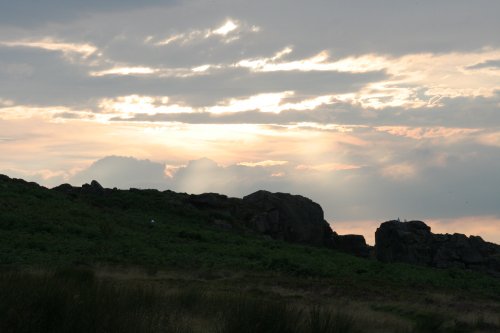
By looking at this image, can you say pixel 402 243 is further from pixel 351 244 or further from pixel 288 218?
pixel 288 218

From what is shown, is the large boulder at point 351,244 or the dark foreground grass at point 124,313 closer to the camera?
the dark foreground grass at point 124,313

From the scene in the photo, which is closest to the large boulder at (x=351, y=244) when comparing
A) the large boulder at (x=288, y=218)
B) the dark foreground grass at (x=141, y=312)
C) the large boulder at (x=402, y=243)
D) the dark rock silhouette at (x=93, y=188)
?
the large boulder at (x=288, y=218)

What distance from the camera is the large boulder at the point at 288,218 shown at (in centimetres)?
5750

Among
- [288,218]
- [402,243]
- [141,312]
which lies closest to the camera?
[141,312]

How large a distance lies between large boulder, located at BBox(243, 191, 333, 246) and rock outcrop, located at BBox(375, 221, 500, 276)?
685cm

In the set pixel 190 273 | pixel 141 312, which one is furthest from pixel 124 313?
pixel 190 273

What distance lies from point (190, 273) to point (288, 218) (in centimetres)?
2930

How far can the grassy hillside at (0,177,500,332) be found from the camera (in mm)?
13680

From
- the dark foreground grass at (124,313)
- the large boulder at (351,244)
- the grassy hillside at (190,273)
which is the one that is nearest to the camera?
the dark foreground grass at (124,313)

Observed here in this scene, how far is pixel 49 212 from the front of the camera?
145ft

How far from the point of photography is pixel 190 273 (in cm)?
2973

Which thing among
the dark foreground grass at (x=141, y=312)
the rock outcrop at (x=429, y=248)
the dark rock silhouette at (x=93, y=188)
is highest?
the dark rock silhouette at (x=93, y=188)

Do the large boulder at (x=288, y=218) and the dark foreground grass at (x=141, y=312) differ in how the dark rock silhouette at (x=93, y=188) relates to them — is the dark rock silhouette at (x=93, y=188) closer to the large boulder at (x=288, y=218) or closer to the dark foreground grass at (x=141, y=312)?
the large boulder at (x=288, y=218)

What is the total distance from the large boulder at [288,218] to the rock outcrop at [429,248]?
6.85 meters
